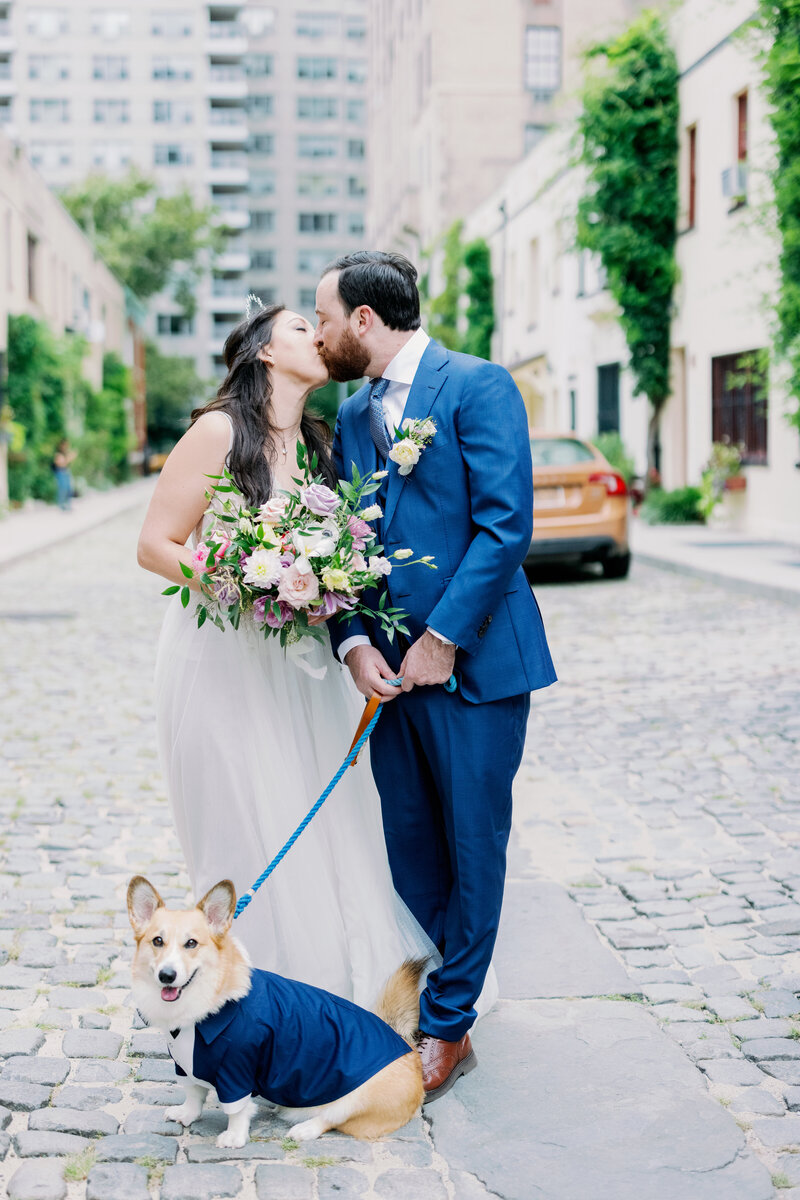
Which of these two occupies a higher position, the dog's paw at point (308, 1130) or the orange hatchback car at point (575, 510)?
the orange hatchback car at point (575, 510)

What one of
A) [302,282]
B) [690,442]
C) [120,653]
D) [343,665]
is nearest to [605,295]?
[690,442]

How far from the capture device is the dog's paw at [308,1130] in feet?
9.61

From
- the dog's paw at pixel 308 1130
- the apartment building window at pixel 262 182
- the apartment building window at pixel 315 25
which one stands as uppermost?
the apartment building window at pixel 315 25

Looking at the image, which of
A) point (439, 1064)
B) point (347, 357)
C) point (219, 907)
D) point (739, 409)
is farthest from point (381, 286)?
point (739, 409)

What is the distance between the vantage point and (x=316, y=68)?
93500 mm

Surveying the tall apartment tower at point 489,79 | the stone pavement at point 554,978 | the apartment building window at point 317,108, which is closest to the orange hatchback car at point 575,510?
the stone pavement at point 554,978

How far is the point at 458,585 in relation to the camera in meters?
3.02

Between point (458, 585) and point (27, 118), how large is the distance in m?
92.0

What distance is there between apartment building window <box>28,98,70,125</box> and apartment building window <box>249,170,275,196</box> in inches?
518

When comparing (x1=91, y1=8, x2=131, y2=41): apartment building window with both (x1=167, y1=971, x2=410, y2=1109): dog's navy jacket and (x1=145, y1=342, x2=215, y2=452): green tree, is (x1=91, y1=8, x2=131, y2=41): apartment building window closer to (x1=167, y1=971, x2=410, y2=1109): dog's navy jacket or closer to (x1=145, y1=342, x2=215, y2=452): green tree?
(x1=145, y1=342, x2=215, y2=452): green tree

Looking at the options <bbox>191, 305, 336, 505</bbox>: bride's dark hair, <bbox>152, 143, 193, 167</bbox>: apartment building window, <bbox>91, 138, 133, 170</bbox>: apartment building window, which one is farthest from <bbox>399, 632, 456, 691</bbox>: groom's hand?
<bbox>91, 138, 133, 170</bbox>: apartment building window

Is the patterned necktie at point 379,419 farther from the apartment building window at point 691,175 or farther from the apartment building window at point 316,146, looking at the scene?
the apartment building window at point 316,146

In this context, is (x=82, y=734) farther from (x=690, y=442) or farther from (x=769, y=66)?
(x=690, y=442)

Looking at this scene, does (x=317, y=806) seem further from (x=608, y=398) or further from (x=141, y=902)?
(x=608, y=398)
